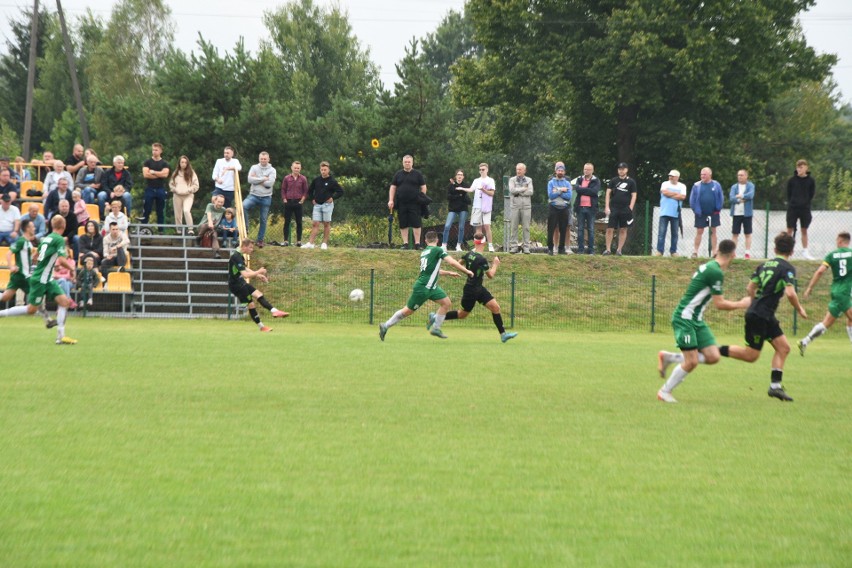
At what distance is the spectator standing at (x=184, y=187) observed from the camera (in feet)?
84.6

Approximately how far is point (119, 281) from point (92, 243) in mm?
1051

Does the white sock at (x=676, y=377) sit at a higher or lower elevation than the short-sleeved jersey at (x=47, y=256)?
lower

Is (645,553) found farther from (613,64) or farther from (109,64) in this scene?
(109,64)

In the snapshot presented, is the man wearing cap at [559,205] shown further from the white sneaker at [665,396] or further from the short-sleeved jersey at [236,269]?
the white sneaker at [665,396]

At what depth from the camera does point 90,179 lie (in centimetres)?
2577

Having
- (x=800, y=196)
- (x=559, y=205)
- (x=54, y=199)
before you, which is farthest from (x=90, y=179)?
(x=800, y=196)

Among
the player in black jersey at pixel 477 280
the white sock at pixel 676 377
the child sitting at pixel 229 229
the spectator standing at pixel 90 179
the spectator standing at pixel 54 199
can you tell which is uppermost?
the spectator standing at pixel 90 179

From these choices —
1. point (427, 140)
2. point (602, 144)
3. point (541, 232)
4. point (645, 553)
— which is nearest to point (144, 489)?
point (645, 553)

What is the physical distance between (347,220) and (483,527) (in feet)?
91.7

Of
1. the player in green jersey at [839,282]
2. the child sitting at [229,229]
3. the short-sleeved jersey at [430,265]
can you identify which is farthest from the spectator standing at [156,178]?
the player in green jersey at [839,282]

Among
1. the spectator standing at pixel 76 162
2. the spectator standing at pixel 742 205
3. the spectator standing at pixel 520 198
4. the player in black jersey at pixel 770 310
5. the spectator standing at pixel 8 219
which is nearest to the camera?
the player in black jersey at pixel 770 310

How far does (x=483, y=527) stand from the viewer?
6289 mm

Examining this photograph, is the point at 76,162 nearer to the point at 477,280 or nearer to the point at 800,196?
A: the point at 477,280

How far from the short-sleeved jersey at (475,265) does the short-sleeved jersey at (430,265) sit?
0.43 metres
